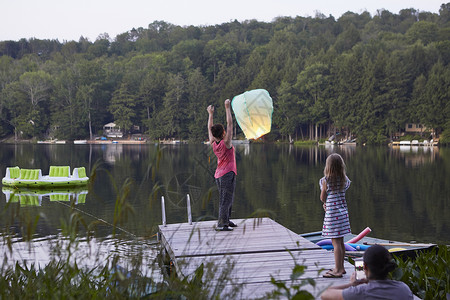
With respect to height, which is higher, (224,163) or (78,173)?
(224,163)

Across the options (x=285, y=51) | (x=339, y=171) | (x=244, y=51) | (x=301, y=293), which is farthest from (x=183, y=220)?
(x=244, y=51)

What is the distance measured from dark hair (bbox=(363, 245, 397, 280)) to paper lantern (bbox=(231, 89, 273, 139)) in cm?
426

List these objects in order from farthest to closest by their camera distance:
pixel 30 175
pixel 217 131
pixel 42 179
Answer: pixel 30 175
pixel 42 179
pixel 217 131

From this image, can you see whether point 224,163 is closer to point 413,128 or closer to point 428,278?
point 428,278

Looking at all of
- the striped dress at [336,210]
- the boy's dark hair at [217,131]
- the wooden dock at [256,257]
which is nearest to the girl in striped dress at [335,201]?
the striped dress at [336,210]

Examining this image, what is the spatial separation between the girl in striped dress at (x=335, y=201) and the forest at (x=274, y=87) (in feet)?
205

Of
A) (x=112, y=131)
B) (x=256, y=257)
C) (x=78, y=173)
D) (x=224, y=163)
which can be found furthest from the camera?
(x=112, y=131)

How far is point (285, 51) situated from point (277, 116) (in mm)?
18191

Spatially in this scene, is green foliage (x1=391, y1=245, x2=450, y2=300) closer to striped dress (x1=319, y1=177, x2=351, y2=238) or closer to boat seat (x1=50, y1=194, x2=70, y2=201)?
striped dress (x1=319, y1=177, x2=351, y2=238)

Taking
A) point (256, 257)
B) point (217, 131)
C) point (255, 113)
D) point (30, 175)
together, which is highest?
point (255, 113)

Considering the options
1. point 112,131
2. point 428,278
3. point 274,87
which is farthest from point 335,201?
point 112,131

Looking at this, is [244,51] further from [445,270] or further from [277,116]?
[445,270]

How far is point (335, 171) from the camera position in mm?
5293

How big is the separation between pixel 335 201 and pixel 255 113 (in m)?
2.52
